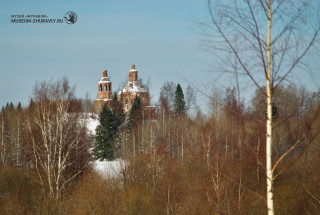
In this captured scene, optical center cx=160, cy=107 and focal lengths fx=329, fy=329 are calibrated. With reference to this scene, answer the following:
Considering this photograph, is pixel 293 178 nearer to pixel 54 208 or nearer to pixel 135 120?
pixel 54 208

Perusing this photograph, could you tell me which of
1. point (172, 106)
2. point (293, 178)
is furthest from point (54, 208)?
point (172, 106)

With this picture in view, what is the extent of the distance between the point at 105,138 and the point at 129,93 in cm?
1008

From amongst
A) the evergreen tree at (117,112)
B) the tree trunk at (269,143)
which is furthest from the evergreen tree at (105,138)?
the tree trunk at (269,143)

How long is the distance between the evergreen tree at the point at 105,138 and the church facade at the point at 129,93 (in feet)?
13.9

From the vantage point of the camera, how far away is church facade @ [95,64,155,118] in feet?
157

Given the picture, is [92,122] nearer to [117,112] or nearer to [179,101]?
[117,112]

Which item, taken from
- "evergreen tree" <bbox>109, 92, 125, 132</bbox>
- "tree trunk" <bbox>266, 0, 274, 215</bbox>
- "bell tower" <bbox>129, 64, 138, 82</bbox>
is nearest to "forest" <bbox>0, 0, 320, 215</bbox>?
"tree trunk" <bbox>266, 0, 274, 215</bbox>

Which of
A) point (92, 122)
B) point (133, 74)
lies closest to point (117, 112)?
point (92, 122)

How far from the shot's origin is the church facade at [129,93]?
4788 centimetres

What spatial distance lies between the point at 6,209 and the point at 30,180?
26.5ft

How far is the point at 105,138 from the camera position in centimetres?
4138

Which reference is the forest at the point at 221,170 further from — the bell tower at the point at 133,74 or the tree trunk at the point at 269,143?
the bell tower at the point at 133,74

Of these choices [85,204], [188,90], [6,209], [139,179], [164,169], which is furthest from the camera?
[188,90]

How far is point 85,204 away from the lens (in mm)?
14391
